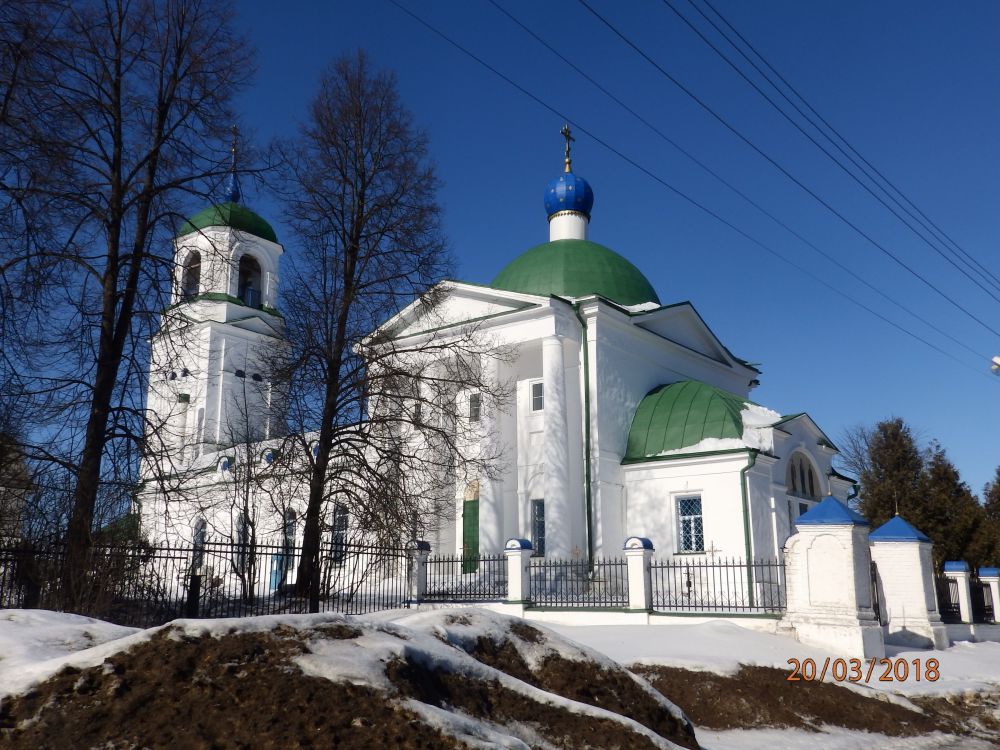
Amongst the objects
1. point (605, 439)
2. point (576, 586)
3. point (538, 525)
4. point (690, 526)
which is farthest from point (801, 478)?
point (576, 586)

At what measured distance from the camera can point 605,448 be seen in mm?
20828

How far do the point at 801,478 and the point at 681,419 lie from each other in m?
3.64

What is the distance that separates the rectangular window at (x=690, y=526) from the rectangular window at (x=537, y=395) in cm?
420

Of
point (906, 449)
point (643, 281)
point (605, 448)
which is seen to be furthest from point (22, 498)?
point (906, 449)

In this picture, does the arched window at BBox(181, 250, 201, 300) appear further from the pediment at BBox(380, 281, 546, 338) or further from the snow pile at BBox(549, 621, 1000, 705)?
the pediment at BBox(380, 281, 546, 338)

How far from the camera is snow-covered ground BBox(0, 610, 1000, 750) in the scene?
14.4 ft

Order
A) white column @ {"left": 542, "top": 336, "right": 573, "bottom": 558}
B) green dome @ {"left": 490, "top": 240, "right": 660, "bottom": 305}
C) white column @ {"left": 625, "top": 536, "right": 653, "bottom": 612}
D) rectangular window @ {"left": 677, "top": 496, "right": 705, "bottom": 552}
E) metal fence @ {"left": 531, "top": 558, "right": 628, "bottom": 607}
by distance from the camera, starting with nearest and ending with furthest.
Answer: white column @ {"left": 625, "top": 536, "right": 653, "bottom": 612}, metal fence @ {"left": 531, "top": 558, "right": 628, "bottom": 607}, white column @ {"left": 542, "top": 336, "right": 573, "bottom": 558}, rectangular window @ {"left": 677, "top": 496, "right": 705, "bottom": 552}, green dome @ {"left": 490, "top": 240, "right": 660, "bottom": 305}

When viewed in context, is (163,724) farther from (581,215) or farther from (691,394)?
(581,215)

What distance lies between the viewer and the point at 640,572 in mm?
14766

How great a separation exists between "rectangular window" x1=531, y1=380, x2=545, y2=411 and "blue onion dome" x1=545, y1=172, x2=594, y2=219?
7.49 m

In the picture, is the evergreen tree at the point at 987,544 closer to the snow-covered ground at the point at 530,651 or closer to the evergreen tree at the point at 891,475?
the evergreen tree at the point at 891,475

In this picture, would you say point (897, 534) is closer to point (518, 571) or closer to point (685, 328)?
point (518, 571)

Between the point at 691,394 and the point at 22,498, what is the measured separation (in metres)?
15.8
